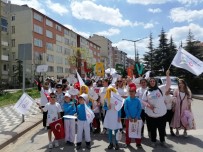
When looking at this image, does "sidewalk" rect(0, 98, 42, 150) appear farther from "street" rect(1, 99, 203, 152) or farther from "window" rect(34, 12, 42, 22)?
"window" rect(34, 12, 42, 22)

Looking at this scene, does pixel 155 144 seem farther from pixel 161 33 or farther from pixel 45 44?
pixel 45 44

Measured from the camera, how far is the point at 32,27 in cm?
6706

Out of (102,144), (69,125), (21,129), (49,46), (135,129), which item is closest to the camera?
(135,129)

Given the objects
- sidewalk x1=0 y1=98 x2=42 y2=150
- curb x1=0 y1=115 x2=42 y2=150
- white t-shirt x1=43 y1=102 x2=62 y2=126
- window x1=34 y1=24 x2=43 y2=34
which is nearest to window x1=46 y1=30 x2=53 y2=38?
window x1=34 y1=24 x2=43 y2=34

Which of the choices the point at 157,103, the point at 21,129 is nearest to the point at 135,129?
the point at 157,103

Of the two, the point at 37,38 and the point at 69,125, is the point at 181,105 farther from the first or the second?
the point at 37,38

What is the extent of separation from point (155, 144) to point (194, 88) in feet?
92.2

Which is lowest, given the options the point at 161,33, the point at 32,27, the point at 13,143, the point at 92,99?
the point at 13,143

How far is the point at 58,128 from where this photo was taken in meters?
8.35

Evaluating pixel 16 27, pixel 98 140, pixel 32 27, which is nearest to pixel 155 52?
pixel 32 27

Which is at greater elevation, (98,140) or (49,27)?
(49,27)

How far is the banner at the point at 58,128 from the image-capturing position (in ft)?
27.2

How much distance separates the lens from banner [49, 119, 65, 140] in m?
8.30

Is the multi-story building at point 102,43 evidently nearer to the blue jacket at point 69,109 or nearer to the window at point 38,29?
the window at point 38,29
